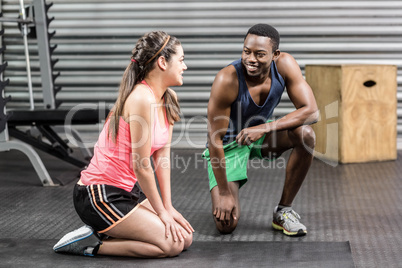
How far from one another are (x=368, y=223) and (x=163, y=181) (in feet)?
3.83

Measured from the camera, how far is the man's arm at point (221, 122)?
114 inches

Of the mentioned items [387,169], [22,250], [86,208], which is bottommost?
[387,169]

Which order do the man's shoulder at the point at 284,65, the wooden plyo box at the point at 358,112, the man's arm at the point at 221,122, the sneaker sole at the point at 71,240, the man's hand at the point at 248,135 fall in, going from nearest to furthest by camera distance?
the sneaker sole at the point at 71,240 → the man's hand at the point at 248,135 → the man's arm at the point at 221,122 → the man's shoulder at the point at 284,65 → the wooden plyo box at the point at 358,112

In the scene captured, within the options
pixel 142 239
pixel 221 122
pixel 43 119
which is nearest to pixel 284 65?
pixel 221 122

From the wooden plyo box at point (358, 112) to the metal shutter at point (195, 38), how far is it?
70 centimetres

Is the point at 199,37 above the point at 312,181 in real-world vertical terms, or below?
above

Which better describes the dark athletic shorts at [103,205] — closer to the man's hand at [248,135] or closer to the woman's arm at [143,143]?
the woman's arm at [143,143]

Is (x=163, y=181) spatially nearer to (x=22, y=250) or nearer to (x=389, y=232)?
(x=22, y=250)

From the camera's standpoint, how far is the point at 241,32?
5.63 metres

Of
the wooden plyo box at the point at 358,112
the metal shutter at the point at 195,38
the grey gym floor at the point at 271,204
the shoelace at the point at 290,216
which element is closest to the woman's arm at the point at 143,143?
the grey gym floor at the point at 271,204

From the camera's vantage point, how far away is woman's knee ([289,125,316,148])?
2.98 metres

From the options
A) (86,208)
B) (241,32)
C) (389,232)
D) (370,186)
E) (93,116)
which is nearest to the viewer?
(86,208)

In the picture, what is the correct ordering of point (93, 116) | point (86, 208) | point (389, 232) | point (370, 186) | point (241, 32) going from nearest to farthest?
1. point (86, 208)
2. point (389, 232)
3. point (370, 186)
4. point (93, 116)
5. point (241, 32)

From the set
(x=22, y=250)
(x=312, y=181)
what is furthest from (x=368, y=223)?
(x=22, y=250)
